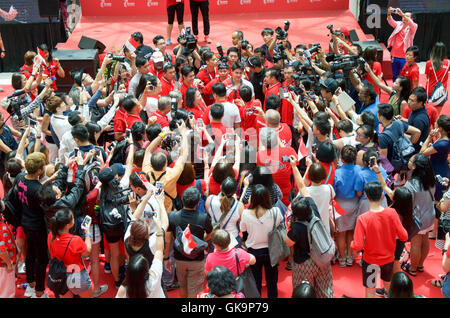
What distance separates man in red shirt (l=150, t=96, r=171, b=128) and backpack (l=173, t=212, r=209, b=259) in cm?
176

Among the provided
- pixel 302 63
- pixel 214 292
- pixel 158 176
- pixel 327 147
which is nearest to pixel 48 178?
pixel 158 176

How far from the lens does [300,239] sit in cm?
413

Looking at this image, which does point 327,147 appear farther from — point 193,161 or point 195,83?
point 195,83

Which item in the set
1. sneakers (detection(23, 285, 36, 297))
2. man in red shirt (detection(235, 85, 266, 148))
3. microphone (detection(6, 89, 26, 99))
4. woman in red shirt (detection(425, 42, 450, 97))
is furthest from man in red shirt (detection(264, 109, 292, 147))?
woman in red shirt (detection(425, 42, 450, 97))

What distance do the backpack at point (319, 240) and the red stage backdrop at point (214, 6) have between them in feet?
28.1

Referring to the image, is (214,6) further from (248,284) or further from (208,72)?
(248,284)

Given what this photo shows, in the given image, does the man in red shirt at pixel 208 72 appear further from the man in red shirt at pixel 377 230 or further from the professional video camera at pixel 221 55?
the man in red shirt at pixel 377 230

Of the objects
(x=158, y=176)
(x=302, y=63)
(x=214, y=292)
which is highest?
(x=302, y=63)

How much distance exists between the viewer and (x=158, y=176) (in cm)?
470

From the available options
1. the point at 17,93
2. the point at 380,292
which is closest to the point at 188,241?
the point at 380,292

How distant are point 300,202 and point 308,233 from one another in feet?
0.83

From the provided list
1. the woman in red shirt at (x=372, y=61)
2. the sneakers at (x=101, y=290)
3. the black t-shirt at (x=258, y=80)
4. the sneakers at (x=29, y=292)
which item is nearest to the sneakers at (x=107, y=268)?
the sneakers at (x=101, y=290)

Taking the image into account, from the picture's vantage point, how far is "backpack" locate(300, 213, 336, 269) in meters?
4.07

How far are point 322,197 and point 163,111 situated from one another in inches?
86.3
